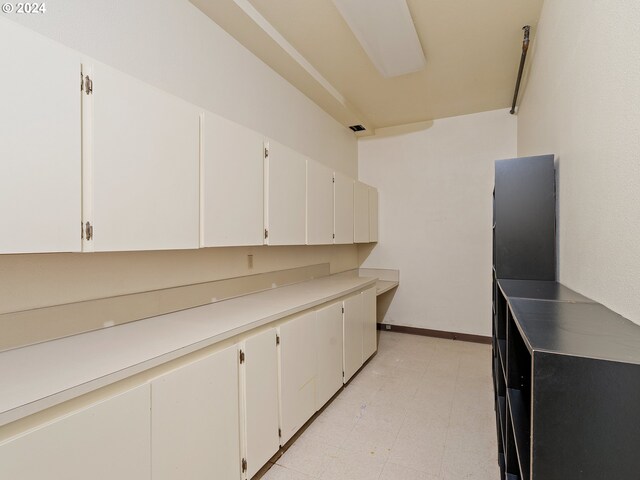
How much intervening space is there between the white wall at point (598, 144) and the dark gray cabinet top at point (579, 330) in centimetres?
7

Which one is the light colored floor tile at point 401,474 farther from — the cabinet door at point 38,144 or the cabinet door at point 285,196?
the cabinet door at point 38,144

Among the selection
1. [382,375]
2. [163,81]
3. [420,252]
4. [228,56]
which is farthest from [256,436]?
[420,252]

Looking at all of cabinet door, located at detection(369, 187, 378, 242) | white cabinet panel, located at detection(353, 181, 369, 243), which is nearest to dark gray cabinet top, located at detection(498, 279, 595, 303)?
white cabinet panel, located at detection(353, 181, 369, 243)

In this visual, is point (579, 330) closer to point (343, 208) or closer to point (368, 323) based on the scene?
point (368, 323)

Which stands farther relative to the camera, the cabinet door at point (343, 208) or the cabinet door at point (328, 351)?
the cabinet door at point (343, 208)

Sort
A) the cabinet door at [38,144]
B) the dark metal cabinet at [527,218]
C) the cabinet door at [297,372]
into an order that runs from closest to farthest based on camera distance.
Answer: the cabinet door at [38,144] < the dark metal cabinet at [527,218] < the cabinet door at [297,372]

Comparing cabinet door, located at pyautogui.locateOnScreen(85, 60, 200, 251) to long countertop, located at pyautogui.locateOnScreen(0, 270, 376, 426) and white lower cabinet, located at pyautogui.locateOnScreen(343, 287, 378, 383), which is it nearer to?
long countertop, located at pyautogui.locateOnScreen(0, 270, 376, 426)

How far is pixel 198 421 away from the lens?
1282 millimetres

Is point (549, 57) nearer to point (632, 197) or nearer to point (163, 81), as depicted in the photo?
point (632, 197)

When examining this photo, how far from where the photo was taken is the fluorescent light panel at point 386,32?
1967 mm

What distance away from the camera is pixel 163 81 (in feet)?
5.91

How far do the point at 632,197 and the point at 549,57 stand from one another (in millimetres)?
1563

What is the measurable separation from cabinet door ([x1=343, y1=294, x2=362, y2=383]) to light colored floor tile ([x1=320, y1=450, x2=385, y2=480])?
78cm

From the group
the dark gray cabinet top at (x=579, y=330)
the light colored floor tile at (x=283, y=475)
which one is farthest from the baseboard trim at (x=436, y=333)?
the dark gray cabinet top at (x=579, y=330)
